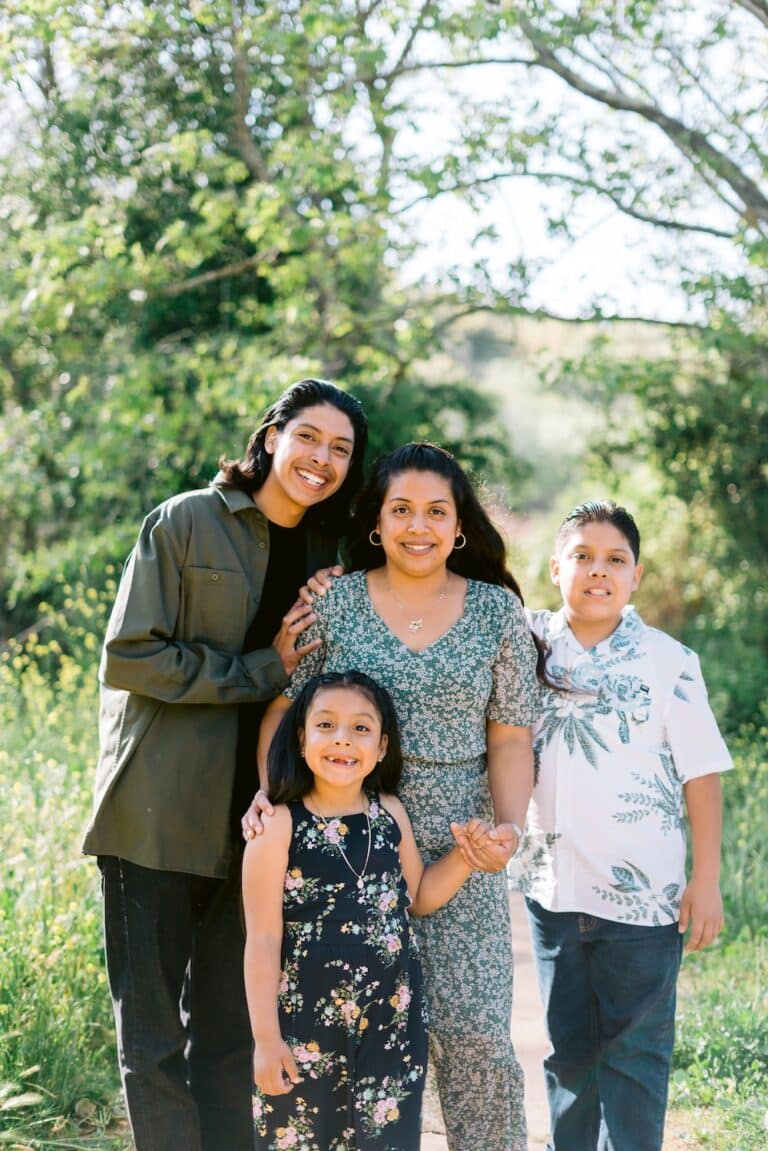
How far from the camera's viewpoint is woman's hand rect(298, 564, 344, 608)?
283cm

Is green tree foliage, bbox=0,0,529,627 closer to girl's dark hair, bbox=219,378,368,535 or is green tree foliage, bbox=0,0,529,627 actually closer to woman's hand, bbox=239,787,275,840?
girl's dark hair, bbox=219,378,368,535

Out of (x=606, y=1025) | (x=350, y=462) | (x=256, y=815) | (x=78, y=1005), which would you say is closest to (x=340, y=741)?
(x=256, y=815)

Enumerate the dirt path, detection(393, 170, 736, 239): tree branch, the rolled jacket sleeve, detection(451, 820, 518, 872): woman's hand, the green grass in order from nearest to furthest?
detection(451, 820, 518, 872): woman's hand
the rolled jacket sleeve
the green grass
the dirt path
detection(393, 170, 736, 239): tree branch

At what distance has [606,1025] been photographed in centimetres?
281

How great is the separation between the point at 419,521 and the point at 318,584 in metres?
0.29

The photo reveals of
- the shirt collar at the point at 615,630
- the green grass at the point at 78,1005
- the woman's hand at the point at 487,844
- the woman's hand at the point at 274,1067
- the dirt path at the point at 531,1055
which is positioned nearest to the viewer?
the woman's hand at the point at 274,1067

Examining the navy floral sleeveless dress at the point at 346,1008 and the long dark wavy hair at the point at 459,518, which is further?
the long dark wavy hair at the point at 459,518

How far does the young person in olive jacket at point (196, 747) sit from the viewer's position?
107 inches

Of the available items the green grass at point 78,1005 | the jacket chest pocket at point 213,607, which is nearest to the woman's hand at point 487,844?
the jacket chest pocket at point 213,607

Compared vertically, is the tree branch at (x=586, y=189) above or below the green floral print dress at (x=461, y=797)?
above

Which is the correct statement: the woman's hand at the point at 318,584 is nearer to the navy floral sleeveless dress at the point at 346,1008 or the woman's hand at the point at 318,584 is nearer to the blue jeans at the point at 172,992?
the navy floral sleeveless dress at the point at 346,1008

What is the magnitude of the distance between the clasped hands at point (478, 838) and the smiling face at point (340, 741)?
14cm

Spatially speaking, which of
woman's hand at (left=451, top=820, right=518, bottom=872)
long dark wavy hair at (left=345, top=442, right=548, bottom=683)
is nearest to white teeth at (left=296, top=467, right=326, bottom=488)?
long dark wavy hair at (left=345, top=442, right=548, bottom=683)

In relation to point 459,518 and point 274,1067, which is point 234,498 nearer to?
point 459,518
